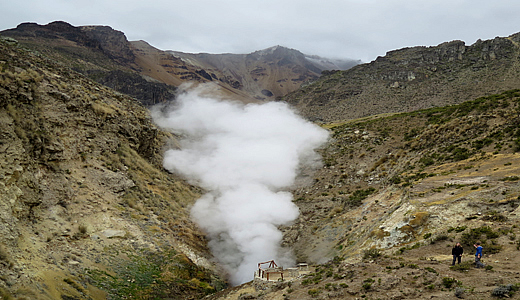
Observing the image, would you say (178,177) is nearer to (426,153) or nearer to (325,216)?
(325,216)

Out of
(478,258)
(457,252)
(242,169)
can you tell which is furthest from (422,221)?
(242,169)

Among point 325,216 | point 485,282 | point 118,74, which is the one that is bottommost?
point 485,282

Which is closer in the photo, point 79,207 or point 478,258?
point 478,258

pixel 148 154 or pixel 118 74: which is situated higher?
pixel 118 74

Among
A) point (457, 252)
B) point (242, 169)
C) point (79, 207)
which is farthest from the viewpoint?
point (242, 169)

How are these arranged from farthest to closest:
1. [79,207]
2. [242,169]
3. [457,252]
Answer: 1. [242,169]
2. [79,207]
3. [457,252]

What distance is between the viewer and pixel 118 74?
109 metres

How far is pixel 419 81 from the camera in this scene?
80625mm

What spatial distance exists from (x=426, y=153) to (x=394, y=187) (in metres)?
7.07

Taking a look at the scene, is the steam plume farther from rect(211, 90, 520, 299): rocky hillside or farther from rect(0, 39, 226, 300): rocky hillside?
rect(211, 90, 520, 299): rocky hillside

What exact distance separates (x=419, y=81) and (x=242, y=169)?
73.0 meters

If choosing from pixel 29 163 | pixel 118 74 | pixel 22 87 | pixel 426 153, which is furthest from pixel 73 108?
pixel 118 74

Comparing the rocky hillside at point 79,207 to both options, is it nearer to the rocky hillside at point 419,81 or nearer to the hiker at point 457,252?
the hiker at point 457,252

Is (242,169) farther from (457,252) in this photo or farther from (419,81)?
(419,81)
